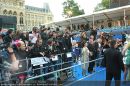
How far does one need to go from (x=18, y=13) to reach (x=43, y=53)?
116 metres

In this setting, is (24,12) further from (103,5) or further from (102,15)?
(102,15)

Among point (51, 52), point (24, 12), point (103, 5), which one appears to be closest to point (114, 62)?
point (51, 52)

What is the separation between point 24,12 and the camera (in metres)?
134

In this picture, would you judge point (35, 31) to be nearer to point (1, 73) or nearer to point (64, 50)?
point (64, 50)

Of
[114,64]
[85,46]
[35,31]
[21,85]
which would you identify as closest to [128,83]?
[114,64]

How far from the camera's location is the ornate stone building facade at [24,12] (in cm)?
12054

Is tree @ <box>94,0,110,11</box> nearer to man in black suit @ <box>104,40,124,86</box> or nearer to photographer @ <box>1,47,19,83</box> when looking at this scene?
man in black suit @ <box>104,40,124,86</box>

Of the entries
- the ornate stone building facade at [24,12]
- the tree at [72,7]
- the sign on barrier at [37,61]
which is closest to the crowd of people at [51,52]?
the sign on barrier at [37,61]

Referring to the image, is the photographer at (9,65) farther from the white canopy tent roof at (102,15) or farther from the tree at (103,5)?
the tree at (103,5)

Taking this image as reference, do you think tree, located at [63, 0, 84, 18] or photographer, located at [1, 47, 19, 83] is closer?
photographer, located at [1, 47, 19, 83]

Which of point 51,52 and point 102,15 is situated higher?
point 102,15

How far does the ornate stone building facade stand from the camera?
12054 centimetres

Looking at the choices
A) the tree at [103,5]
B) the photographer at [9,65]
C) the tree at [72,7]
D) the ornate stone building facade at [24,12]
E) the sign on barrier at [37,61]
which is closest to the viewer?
the photographer at [9,65]

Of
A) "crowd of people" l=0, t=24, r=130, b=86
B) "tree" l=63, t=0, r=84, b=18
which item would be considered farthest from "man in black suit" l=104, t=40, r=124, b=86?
"tree" l=63, t=0, r=84, b=18
